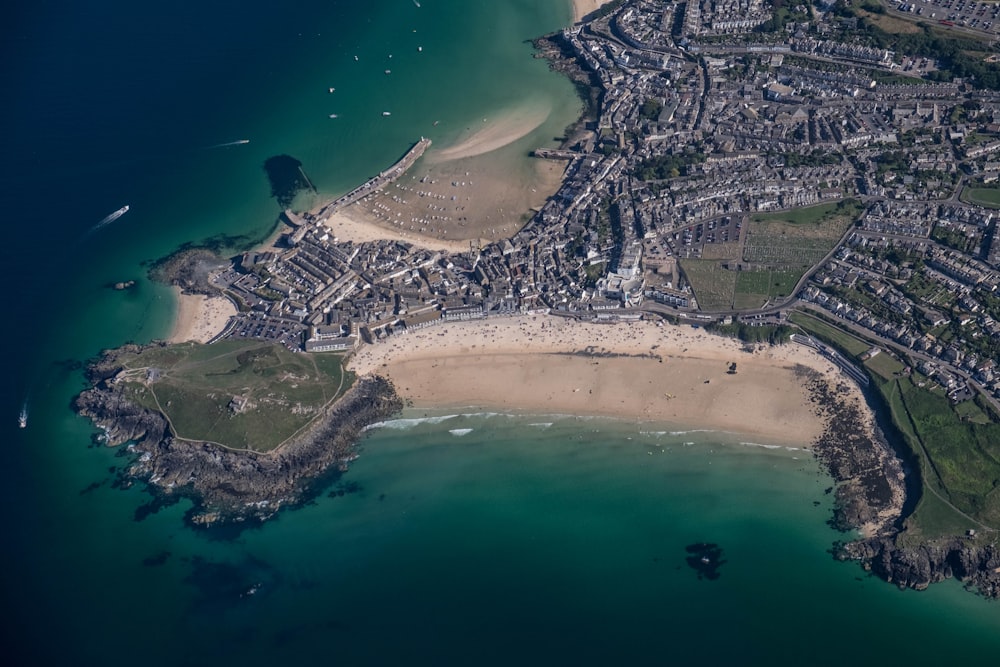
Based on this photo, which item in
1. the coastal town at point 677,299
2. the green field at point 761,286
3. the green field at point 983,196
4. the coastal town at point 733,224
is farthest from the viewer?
the green field at point 983,196

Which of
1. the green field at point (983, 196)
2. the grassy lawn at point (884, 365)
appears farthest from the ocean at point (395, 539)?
the green field at point (983, 196)

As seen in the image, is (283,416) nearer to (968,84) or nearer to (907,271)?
(907,271)

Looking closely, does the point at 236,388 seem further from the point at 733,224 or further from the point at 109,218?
the point at 733,224

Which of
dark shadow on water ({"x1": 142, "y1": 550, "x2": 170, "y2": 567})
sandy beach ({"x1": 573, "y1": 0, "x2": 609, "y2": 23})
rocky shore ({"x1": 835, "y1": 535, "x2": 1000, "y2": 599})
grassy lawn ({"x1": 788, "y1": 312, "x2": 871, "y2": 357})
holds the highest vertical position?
sandy beach ({"x1": 573, "y1": 0, "x2": 609, "y2": 23})

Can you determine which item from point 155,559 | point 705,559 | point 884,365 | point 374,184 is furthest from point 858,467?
point 374,184

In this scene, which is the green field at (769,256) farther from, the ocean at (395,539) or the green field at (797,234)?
the ocean at (395,539)

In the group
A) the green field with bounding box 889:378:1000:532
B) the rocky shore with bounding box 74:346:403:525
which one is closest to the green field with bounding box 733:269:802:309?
the green field with bounding box 889:378:1000:532

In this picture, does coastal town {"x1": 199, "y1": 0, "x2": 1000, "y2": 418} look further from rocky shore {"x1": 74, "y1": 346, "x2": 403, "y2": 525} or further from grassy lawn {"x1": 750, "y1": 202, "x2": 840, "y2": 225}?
rocky shore {"x1": 74, "y1": 346, "x2": 403, "y2": 525}
